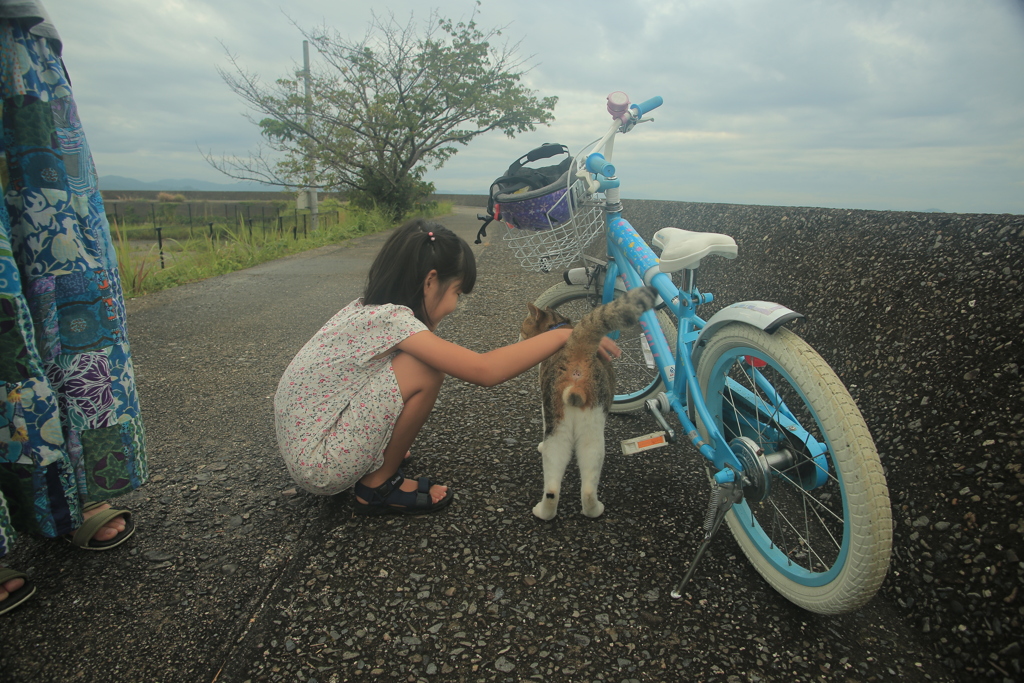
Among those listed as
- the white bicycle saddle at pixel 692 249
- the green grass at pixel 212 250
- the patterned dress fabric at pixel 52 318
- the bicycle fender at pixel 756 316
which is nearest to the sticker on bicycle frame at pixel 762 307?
the bicycle fender at pixel 756 316

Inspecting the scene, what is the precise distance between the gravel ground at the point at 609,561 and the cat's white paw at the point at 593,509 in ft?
0.15

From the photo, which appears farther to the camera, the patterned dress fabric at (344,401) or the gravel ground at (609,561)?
the patterned dress fabric at (344,401)

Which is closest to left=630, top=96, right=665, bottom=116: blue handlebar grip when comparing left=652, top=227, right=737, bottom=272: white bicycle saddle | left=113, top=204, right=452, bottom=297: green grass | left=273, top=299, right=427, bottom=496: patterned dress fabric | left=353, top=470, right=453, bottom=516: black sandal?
left=652, top=227, right=737, bottom=272: white bicycle saddle

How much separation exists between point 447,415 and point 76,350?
1.73 m

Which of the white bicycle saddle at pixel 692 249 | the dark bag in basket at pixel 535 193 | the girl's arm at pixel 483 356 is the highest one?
the dark bag in basket at pixel 535 193

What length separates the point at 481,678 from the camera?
136 centimetres

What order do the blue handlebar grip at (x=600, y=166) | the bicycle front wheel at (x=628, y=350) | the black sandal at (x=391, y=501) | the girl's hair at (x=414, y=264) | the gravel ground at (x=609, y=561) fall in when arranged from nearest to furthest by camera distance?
the gravel ground at (x=609, y=561) → the girl's hair at (x=414, y=264) → the black sandal at (x=391, y=501) → the blue handlebar grip at (x=600, y=166) → the bicycle front wheel at (x=628, y=350)

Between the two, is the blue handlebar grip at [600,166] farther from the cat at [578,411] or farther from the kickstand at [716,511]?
the kickstand at [716,511]

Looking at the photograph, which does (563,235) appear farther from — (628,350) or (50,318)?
(50,318)

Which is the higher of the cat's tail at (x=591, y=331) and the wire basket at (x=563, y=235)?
the wire basket at (x=563, y=235)

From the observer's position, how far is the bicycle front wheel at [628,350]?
2537 millimetres

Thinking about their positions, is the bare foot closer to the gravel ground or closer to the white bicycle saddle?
the gravel ground

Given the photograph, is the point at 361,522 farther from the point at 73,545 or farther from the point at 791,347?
the point at 791,347

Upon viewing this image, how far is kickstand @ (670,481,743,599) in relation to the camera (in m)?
1.59
